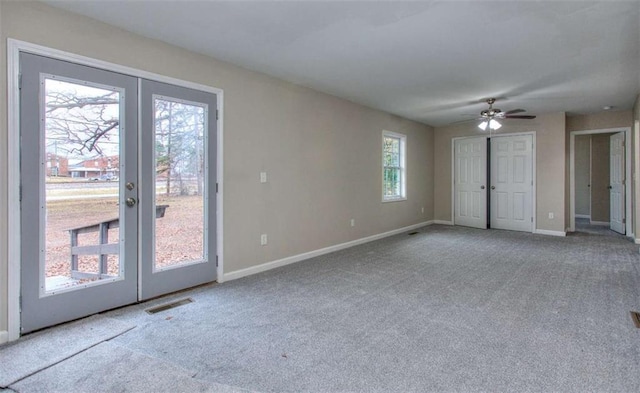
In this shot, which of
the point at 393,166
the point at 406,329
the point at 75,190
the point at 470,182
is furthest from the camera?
the point at 470,182

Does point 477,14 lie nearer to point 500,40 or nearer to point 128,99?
point 500,40

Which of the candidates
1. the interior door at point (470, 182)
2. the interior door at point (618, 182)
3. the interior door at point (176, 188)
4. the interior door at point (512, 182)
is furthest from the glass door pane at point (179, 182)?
the interior door at point (618, 182)

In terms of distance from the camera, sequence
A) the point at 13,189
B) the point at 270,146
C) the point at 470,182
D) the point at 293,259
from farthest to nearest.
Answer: the point at 470,182 → the point at 293,259 → the point at 270,146 → the point at 13,189

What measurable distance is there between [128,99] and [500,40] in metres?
3.31

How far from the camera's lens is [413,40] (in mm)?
2990

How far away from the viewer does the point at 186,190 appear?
3266 mm

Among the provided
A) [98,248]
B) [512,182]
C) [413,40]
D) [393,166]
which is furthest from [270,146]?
[512,182]

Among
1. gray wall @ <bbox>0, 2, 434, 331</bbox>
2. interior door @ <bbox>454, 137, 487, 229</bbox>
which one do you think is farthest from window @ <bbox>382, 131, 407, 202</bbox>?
interior door @ <bbox>454, 137, 487, 229</bbox>

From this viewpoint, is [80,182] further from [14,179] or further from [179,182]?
[179,182]

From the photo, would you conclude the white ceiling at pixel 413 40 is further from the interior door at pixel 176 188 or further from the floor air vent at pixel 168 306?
the floor air vent at pixel 168 306

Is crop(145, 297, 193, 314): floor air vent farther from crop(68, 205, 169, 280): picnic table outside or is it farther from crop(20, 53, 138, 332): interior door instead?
crop(68, 205, 169, 280): picnic table outside

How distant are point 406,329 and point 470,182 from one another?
5.83 m

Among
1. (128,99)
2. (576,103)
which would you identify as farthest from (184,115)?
(576,103)

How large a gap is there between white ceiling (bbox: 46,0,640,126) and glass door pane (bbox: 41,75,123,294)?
2.20 feet
